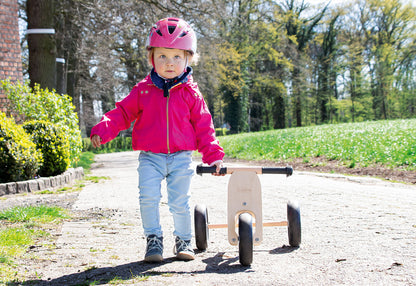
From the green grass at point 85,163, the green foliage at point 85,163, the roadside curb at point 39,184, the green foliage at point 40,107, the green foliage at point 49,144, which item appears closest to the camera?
the roadside curb at point 39,184

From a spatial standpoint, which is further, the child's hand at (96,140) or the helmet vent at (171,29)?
the helmet vent at (171,29)

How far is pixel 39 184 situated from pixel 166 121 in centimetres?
514

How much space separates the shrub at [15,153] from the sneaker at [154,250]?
482 cm

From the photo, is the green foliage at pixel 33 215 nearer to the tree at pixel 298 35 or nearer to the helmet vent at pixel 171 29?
the helmet vent at pixel 171 29

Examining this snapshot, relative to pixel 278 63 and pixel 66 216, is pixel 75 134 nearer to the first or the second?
pixel 66 216

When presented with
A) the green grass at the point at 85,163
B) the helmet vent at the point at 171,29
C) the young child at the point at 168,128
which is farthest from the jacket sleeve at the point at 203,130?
the green grass at the point at 85,163

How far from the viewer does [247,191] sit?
3.40 metres

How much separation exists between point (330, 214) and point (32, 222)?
3215mm

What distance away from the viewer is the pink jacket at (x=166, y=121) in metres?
3.15

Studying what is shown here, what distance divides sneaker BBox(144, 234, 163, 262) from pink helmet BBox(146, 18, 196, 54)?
1.42 m

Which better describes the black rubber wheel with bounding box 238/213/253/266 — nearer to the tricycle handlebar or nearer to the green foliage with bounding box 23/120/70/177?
the tricycle handlebar

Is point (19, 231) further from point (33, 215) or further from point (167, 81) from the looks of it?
point (167, 81)

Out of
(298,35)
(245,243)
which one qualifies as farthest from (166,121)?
(298,35)

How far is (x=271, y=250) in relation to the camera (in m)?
3.43
